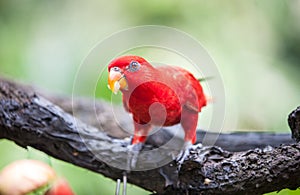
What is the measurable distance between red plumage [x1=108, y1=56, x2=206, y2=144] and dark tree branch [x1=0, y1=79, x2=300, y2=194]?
0.07 meters

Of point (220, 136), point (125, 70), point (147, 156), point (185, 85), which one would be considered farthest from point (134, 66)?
point (220, 136)

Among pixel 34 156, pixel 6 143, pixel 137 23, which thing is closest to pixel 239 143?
pixel 34 156

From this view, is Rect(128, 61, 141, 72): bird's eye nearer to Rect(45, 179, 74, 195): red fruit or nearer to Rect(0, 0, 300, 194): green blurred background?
Rect(45, 179, 74, 195): red fruit

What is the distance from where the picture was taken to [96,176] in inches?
40.0

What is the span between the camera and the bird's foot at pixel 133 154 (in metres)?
0.87

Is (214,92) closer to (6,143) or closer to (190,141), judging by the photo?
(190,141)

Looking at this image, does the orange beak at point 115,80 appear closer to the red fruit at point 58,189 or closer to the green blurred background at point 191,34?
the red fruit at point 58,189

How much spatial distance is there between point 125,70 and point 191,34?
85cm

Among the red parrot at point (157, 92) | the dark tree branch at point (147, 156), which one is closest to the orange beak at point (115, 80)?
the red parrot at point (157, 92)

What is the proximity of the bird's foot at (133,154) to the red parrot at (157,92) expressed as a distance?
64 mm

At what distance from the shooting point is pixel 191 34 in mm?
1440

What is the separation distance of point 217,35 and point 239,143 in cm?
59

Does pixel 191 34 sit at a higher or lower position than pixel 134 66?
higher

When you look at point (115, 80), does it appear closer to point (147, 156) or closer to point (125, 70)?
point (125, 70)
